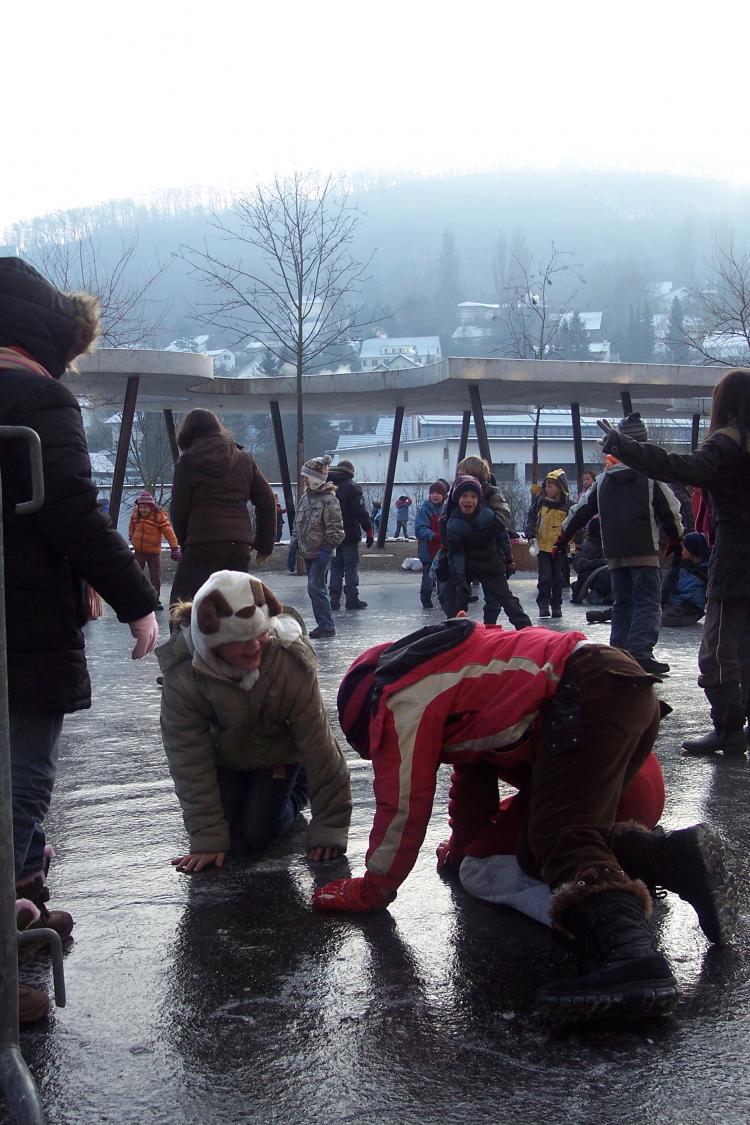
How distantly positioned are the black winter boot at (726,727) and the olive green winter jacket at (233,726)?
2.55 m

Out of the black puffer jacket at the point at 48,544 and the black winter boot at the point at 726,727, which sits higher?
the black puffer jacket at the point at 48,544

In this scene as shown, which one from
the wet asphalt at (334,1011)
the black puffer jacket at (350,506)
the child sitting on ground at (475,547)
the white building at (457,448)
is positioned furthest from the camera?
the white building at (457,448)

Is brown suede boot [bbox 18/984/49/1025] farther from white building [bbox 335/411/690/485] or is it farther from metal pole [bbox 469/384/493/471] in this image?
white building [bbox 335/411/690/485]

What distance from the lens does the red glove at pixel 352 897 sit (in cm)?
354

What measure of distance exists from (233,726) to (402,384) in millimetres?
21811

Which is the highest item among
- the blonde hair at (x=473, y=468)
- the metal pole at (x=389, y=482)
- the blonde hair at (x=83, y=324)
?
the blonde hair at (x=83, y=324)

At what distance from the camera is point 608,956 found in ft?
9.52

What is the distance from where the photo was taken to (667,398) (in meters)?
29.2

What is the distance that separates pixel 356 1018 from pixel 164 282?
620 feet

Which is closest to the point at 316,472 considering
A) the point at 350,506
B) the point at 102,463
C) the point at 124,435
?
the point at 350,506

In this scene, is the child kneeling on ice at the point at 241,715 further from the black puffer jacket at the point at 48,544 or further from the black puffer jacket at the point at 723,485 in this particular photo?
the black puffer jacket at the point at 723,485

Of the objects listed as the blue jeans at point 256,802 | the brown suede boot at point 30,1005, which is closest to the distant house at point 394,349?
the blue jeans at point 256,802

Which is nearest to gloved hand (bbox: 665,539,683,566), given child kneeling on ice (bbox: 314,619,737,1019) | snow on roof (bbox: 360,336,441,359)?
child kneeling on ice (bbox: 314,619,737,1019)

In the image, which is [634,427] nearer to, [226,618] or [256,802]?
[256,802]
